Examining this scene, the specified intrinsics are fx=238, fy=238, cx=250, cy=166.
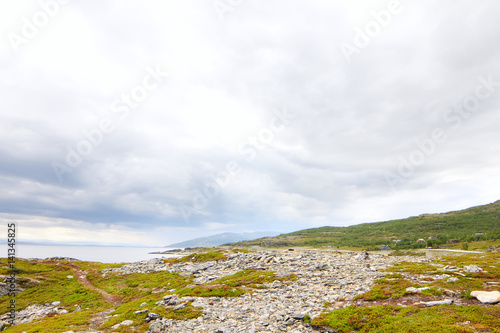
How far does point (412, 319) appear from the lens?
1492cm

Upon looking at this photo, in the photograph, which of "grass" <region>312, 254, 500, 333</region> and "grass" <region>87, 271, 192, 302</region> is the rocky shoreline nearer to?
"grass" <region>312, 254, 500, 333</region>

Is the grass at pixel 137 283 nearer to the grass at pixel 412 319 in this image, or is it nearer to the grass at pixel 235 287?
the grass at pixel 235 287

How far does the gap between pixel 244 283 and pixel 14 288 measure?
5252cm

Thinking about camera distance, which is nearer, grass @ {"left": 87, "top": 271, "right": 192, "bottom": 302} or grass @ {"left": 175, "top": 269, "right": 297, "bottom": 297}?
grass @ {"left": 175, "top": 269, "right": 297, "bottom": 297}

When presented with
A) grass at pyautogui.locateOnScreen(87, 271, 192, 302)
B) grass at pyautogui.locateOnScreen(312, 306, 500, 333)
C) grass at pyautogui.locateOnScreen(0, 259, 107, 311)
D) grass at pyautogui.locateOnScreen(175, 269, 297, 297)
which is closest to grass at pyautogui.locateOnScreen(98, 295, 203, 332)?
grass at pyautogui.locateOnScreen(175, 269, 297, 297)

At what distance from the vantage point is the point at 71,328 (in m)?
21.8

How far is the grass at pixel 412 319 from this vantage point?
13.1 meters

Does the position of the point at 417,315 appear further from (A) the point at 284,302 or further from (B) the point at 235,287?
(B) the point at 235,287

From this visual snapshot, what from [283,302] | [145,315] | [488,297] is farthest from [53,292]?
[488,297]

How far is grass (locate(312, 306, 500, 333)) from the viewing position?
1313cm

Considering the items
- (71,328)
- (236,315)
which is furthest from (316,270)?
(71,328)

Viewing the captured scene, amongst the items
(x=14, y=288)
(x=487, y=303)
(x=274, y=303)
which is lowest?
(x=14, y=288)

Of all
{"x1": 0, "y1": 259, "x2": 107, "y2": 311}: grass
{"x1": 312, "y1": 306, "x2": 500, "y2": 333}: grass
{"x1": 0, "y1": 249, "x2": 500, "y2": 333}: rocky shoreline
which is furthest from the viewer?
{"x1": 0, "y1": 259, "x2": 107, "y2": 311}: grass

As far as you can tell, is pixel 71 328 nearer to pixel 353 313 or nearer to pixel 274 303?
pixel 274 303
